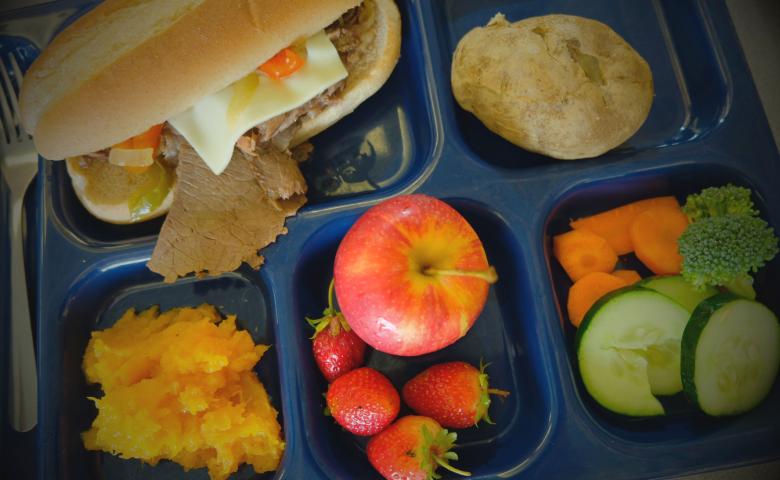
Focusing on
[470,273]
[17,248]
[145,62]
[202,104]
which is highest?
[145,62]

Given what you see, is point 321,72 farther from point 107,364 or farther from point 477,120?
point 107,364

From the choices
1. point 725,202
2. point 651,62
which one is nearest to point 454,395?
point 725,202

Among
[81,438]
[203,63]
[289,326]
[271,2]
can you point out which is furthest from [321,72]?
[81,438]

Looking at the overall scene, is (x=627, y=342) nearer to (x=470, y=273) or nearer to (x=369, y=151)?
(x=470, y=273)

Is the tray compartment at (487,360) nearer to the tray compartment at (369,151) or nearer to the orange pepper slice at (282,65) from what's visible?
the tray compartment at (369,151)

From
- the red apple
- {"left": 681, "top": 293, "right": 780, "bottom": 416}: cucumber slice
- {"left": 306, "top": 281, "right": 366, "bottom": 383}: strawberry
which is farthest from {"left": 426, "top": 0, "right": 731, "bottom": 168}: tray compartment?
{"left": 306, "top": 281, "right": 366, "bottom": 383}: strawberry

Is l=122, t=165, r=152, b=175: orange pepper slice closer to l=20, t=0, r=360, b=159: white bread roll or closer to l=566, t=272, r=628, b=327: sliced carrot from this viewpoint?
l=20, t=0, r=360, b=159: white bread roll

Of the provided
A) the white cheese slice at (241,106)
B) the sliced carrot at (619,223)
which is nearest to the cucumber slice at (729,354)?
the sliced carrot at (619,223)
